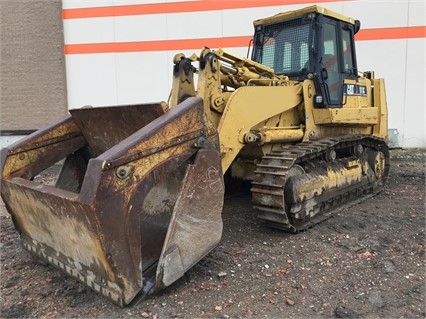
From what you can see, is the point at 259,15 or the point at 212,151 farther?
the point at 259,15

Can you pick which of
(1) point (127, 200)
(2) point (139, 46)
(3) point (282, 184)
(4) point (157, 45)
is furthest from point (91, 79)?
(1) point (127, 200)

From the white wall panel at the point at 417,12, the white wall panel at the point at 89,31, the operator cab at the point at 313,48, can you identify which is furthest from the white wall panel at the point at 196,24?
the operator cab at the point at 313,48

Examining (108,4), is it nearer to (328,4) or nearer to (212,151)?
(328,4)

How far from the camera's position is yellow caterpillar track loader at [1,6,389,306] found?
9.41ft

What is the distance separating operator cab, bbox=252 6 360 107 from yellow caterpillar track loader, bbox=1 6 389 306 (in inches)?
0.7

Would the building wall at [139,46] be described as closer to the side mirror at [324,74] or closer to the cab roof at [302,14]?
the cab roof at [302,14]

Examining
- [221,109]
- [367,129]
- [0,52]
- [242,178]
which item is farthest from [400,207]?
[0,52]

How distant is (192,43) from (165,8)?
1220 millimetres

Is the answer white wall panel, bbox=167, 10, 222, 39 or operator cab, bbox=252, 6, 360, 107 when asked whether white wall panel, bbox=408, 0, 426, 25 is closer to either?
white wall panel, bbox=167, 10, 222, 39

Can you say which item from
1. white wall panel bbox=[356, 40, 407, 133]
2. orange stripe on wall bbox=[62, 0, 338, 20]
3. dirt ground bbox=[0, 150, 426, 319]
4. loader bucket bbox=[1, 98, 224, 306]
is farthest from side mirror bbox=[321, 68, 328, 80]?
orange stripe on wall bbox=[62, 0, 338, 20]

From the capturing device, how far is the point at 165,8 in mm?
11250

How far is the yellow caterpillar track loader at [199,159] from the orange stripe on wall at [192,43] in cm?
471

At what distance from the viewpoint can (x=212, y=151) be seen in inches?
133

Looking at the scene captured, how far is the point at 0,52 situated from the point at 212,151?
11.6 meters
